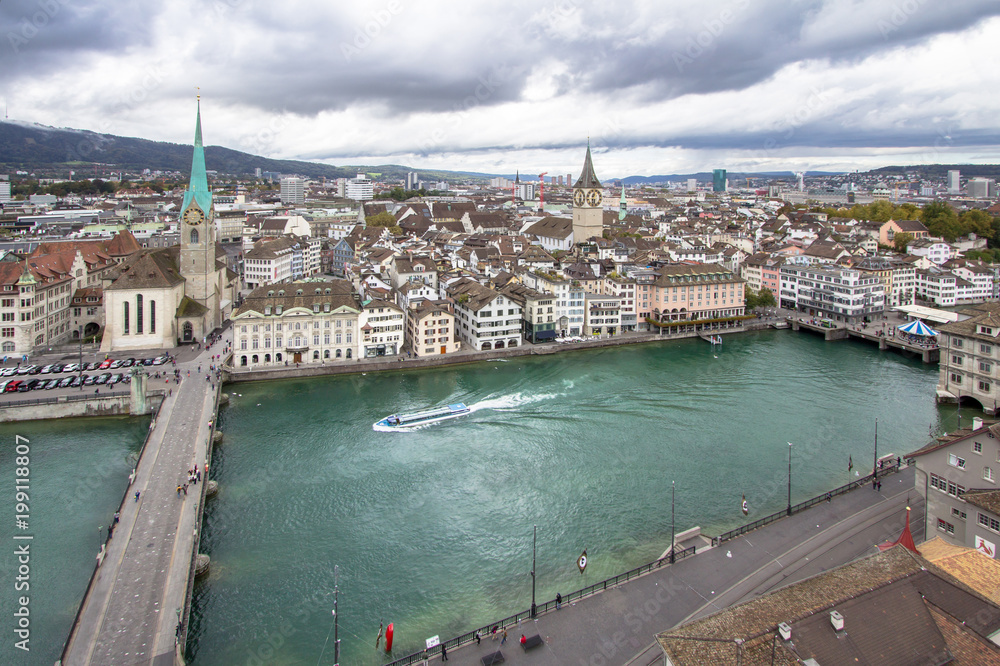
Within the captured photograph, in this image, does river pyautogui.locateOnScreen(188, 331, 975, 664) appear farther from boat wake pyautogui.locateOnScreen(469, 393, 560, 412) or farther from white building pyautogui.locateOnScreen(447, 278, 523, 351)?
white building pyautogui.locateOnScreen(447, 278, 523, 351)

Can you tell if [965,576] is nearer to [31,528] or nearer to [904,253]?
[31,528]

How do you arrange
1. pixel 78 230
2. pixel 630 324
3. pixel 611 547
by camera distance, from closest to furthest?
pixel 611 547 → pixel 630 324 → pixel 78 230

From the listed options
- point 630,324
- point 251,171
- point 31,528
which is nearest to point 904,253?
point 630,324

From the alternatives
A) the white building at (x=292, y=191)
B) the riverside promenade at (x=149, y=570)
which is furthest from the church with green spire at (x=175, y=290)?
the white building at (x=292, y=191)

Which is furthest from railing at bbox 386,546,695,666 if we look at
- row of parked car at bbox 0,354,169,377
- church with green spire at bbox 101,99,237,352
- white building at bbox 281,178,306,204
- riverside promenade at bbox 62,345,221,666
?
white building at bbox 281,178,306,204

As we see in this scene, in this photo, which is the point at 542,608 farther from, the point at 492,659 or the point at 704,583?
the point at 704,583

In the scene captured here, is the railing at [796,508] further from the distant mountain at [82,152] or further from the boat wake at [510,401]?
the distant mountain at [82,152]
